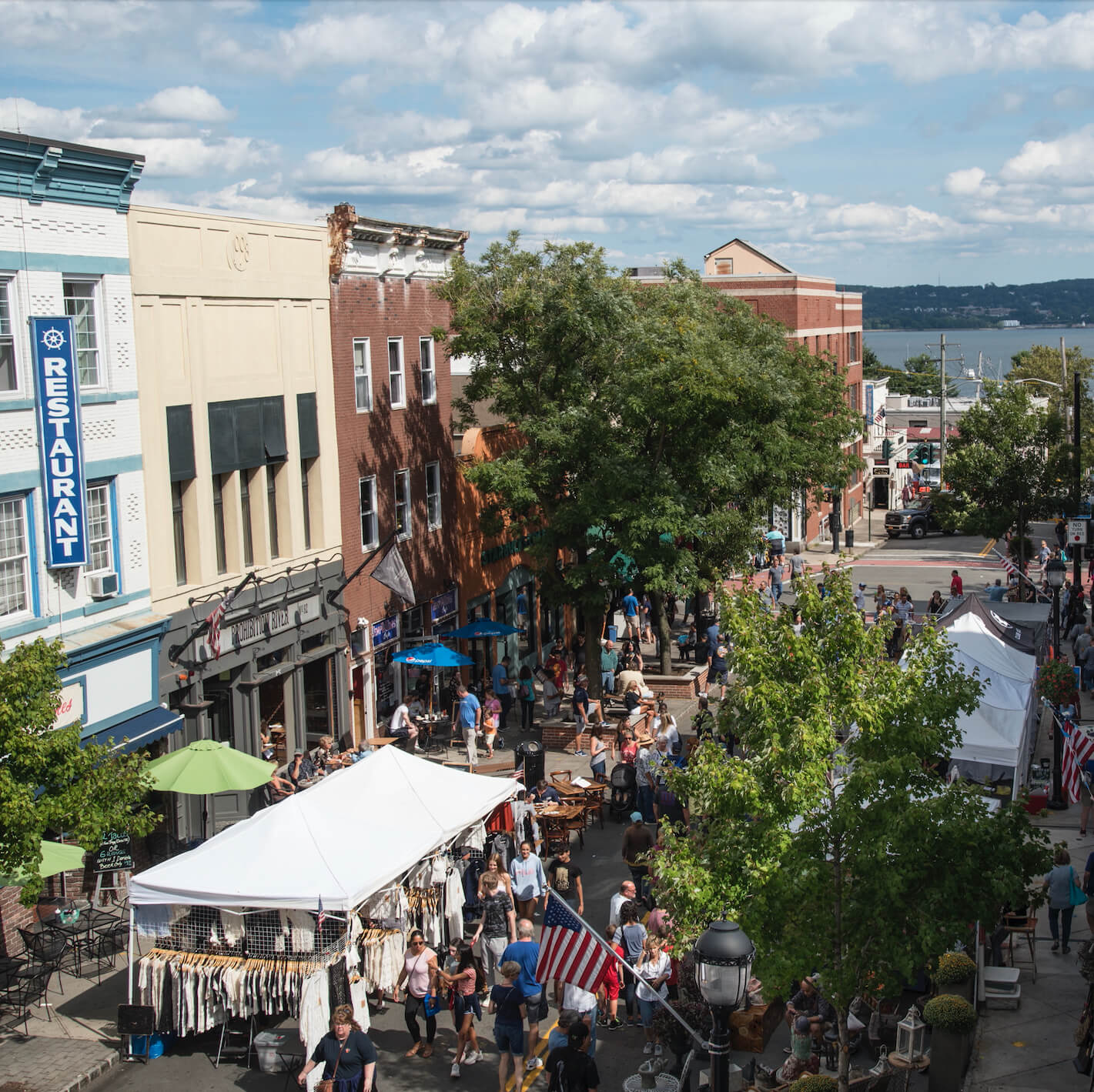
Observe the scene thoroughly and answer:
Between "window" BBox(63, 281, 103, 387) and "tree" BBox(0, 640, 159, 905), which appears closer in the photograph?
"tree" BBox(0, 640, 159, 905)

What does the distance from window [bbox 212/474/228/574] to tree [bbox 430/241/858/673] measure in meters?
6.54

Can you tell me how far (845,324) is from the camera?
80.8m

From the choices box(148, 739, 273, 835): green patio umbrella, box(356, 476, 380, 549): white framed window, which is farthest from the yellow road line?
box(356, 476, 380, 549): white framed window

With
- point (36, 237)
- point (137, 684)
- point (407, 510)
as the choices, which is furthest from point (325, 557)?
point (36, 237)

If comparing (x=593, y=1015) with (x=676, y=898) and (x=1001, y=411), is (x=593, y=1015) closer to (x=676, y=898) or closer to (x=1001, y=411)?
(x=676, y=898)

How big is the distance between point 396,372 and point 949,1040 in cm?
2116

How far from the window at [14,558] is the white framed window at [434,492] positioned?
14250mm

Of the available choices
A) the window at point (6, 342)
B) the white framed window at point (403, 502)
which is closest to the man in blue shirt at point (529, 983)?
the window at point (6, 342)

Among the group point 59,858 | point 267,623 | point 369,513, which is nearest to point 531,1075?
point 59,858

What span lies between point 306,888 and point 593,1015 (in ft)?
11.1

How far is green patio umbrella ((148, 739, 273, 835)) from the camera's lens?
1847 centimetres

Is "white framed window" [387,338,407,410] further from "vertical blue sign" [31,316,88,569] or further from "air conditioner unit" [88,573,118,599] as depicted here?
"vertical blue sign" [31,316,88,569]

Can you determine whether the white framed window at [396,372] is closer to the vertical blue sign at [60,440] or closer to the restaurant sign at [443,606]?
the restaurant sign at [443,606]

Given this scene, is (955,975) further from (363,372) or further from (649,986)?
(363,372)
